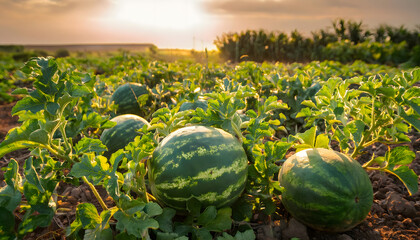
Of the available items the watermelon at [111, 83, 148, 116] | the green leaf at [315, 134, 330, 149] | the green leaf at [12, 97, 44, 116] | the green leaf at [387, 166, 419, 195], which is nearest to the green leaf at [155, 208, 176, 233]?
the green leaf at [12, 97, 44, 116]

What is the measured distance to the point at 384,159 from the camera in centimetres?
229

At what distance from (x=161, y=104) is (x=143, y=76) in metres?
1.50

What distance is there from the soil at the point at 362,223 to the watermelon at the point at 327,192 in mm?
141

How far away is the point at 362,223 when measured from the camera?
2.31m

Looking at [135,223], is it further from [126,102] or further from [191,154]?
[126,102]

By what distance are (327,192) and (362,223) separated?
58 centimetres

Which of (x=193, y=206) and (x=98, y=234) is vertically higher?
(x=193, y=206)

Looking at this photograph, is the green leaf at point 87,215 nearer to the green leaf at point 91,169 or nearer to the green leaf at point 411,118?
the green leaf at point 91,169

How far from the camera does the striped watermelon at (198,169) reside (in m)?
1.92

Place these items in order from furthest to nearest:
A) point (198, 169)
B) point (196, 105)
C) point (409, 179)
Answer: point (196, 105), point (409, 179), point (198, 169)

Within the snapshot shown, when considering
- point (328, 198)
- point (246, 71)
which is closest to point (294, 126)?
point (246, 71)

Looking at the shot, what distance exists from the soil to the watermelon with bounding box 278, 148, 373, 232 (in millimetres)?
141

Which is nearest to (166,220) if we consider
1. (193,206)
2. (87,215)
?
(193,206)

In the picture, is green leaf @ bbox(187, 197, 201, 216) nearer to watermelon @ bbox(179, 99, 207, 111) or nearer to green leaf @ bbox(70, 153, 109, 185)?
green leaf @ bbox(70, 153, 109, 185)
